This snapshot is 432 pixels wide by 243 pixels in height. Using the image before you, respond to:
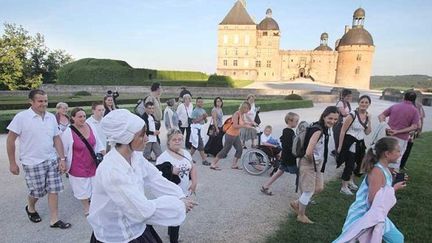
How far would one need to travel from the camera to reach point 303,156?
4445 millimetres

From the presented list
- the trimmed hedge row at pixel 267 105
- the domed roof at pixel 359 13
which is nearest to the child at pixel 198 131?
the trimmed hedge row at pixel 267 105

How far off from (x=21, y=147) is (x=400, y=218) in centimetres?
592

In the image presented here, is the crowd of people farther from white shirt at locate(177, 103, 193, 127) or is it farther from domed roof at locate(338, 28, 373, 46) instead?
domed roof at locate(338, 28, 373, 46)

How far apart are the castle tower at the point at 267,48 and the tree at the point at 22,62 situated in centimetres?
4571

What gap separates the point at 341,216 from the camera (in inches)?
188

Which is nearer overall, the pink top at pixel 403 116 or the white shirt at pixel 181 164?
the white shirt at pixel 181 164

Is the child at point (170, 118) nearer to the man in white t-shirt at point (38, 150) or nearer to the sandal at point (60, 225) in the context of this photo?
the man in white t-shirt at point (38, 150)

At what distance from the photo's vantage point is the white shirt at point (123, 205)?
1.82 metres

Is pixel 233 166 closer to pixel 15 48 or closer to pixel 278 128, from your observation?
pixel 278 128

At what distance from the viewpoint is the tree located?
3016 centimetres

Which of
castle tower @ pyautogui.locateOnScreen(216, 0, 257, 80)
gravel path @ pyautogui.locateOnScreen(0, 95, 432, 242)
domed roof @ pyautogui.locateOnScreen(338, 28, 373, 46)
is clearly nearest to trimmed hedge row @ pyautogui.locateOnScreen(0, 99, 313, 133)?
gravel path @ pyautogui.locateOnScreen(0, 95, 432, 242)

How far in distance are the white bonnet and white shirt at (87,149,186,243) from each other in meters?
0.11

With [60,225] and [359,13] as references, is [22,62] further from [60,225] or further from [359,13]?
[359,13]

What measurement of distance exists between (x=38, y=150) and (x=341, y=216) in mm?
4743
